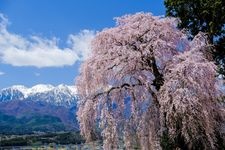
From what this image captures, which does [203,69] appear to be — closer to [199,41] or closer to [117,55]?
[199,41]

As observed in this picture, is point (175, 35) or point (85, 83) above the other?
point (175, 35)

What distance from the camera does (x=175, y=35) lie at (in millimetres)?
24219

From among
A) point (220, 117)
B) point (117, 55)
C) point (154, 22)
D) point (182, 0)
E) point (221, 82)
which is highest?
point (182, 0)

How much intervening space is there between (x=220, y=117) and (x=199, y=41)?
13.6 ft

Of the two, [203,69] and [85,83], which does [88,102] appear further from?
[203,69]

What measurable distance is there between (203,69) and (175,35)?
3.95 meters

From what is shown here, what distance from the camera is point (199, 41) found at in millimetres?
23297

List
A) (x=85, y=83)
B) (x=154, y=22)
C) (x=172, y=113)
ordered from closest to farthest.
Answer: (x=172, y=113)
(x=85, y=83)
(x=154, y=22)

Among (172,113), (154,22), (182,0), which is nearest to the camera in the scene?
(172,113)

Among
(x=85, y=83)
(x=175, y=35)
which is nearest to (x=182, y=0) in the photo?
(x=175, y=35)

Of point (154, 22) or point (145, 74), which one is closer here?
point (145, 74)

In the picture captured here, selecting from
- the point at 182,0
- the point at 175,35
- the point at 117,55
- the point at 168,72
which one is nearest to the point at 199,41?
the point at 175,35

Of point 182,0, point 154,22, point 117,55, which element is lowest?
point 117,55

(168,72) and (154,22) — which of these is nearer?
(168,72)
